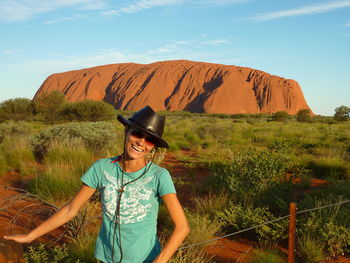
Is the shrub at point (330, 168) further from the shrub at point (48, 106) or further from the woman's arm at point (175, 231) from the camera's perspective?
the shrub at point (48, 106)

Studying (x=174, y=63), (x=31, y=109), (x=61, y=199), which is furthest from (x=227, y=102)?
(x=61, y=199)

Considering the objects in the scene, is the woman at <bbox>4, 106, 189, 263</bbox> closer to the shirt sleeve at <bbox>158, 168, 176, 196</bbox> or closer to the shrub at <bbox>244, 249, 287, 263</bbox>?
the shirt sleeve at <bbox>158, 168, 176, 196</bbox>

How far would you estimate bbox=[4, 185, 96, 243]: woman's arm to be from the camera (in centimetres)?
159

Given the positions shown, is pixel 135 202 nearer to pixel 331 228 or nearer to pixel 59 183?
pixel 331 228

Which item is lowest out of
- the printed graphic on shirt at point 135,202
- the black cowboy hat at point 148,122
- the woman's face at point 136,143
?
the printed graphic on shirt at point 135,202

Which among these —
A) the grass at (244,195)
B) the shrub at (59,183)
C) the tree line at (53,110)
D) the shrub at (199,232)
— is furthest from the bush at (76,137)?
the tree line at (53,110)

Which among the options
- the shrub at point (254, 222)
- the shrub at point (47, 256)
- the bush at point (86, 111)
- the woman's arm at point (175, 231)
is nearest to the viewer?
the woman's arm at point (175, 231)

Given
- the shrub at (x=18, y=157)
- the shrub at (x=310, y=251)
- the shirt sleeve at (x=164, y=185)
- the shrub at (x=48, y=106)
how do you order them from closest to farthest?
the shirt sleeve at (x=164, y=185), the shrub at (x=310, y=251), the shrub at (x=18, y=157), the shrub at (x=48, y=106)

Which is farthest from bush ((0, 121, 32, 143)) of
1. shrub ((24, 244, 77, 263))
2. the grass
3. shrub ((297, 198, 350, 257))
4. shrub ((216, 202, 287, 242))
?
shrub ((297, 198, 350, 257))

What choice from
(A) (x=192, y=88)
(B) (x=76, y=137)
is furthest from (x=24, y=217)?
(A) (x=192, y=88)

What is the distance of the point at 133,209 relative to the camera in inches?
62.4

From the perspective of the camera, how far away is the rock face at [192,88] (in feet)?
257

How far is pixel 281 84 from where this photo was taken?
8675 cm

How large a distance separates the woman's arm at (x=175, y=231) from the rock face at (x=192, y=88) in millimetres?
72975
